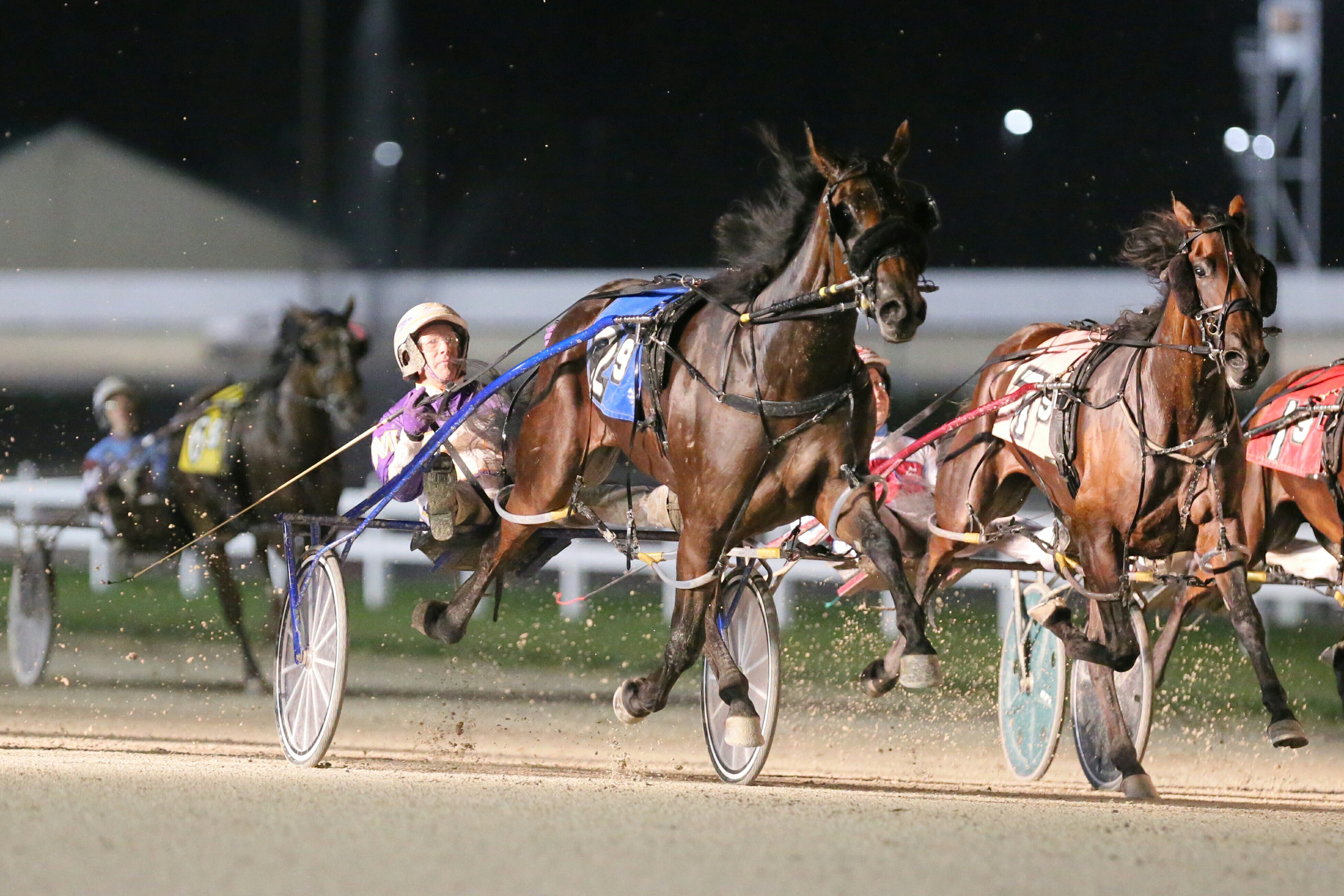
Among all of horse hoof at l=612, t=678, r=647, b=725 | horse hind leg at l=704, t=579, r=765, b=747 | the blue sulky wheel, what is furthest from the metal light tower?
horse hoof at l=612, t=678, r=647, b=725

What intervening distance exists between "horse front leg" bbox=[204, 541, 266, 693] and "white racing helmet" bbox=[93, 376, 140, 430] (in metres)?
0.69

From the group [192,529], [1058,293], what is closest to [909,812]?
[192,529]

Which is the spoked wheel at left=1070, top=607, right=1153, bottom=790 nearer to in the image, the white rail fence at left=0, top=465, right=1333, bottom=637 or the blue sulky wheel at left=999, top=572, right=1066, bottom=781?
the blue sulky wheel at left=999, top=572, right=1066, bottom=781

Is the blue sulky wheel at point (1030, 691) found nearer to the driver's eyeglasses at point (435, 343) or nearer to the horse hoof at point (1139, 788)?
the horse hoof at point (1139, 788)

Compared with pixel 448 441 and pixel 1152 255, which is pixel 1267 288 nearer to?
pixel 1152 255

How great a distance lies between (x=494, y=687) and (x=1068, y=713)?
110 inches

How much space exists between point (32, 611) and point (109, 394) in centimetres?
81

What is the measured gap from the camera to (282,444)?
5.47 m

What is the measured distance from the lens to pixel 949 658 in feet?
23.0

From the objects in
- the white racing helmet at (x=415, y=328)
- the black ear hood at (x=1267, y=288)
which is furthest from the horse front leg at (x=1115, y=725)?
the white racing helmet at (x=415, y=328)

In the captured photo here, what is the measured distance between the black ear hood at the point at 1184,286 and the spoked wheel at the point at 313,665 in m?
2.06

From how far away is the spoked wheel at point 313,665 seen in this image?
3.96 m

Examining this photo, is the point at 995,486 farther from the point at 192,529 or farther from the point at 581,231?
the point at 581,231

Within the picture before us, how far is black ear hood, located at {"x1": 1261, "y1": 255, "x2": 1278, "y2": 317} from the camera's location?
139 inches
